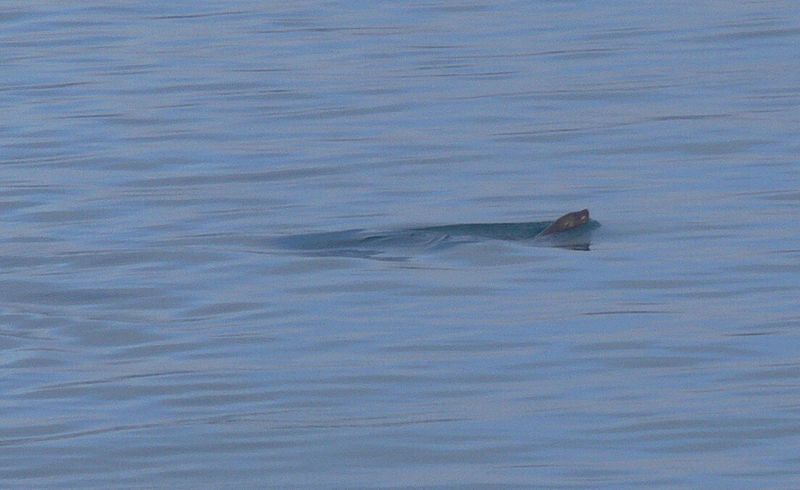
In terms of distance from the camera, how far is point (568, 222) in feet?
36.8

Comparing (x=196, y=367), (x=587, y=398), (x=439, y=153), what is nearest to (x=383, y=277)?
(x=196, y=367)

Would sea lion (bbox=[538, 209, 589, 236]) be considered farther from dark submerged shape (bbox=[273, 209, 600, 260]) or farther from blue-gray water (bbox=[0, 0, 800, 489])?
blue-gray water (bbox=[0, 0, 800, 489])

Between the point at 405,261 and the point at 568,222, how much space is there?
1026 mm

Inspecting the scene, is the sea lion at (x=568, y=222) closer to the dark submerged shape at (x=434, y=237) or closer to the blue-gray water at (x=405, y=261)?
the dark submerged shape at (x=434, y=237)

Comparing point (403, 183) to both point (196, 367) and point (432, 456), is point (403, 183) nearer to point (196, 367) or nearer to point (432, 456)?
point (196, 367)

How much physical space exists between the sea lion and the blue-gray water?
142 millimetres

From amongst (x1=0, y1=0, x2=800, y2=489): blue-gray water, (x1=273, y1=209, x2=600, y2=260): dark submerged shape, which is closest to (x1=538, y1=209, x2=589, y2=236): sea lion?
(x1=273, y1=209, x2=600, y2=260): dark submerged shape

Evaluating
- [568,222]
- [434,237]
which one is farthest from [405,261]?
[568,222]

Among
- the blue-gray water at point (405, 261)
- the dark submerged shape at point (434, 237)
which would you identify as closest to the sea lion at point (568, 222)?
the dark submerged shape at point (434, 237)

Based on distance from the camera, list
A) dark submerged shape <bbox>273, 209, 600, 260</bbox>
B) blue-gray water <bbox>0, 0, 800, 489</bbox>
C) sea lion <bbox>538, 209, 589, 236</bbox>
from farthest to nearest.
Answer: sea lion <bbox>538, 209, 589, 236</bbox>
dark submerged shape <bbox>273, 209, 600, 260</bbox>
blue-gray water <bbox>0, 0, 800, 489</bbox>

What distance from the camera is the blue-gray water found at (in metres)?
7.46

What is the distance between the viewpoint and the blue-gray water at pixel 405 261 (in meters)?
7.46

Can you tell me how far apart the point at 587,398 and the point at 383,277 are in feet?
8.59

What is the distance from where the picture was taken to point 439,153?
13820 millimetres
